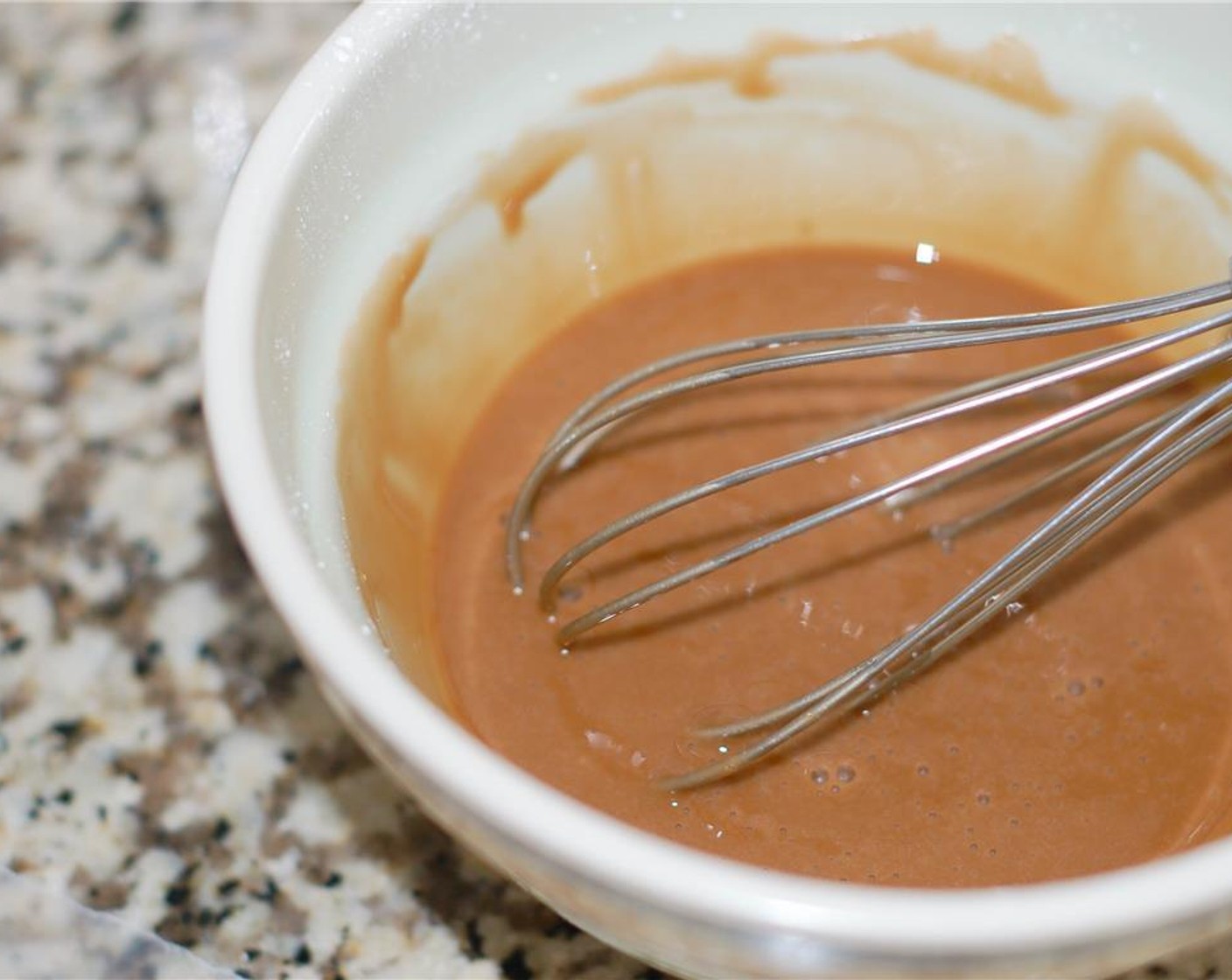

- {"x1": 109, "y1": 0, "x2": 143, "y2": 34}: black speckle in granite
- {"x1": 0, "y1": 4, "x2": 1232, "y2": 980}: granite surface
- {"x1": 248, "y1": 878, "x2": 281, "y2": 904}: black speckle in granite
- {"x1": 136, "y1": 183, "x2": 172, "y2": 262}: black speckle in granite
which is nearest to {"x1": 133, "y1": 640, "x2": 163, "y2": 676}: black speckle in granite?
{"x1": 0, "y1": 4, "x2": 1232, "y2": 980}: granite surface

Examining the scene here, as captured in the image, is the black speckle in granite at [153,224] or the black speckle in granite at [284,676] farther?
the black speckle in granite at [153,224]

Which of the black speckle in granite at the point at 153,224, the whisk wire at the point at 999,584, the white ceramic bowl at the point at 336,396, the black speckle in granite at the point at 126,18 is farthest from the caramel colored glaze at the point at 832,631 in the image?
the black speckle in granite at the point at 126,18

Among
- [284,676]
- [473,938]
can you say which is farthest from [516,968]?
[284,676]

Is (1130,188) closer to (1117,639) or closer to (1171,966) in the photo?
(1117,639)

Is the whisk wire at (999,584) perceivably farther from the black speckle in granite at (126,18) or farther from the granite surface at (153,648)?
the black speckle in granite at (126,18)

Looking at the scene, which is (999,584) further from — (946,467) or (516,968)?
(516,968)

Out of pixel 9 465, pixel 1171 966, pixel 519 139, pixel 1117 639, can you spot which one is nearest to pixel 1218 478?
pixel 1117 639

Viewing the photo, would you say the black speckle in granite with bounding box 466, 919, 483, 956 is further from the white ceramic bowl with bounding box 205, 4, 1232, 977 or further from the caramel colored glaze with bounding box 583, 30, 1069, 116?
the caramel colored glaze with bounding box 583, 30, 1069, 116
